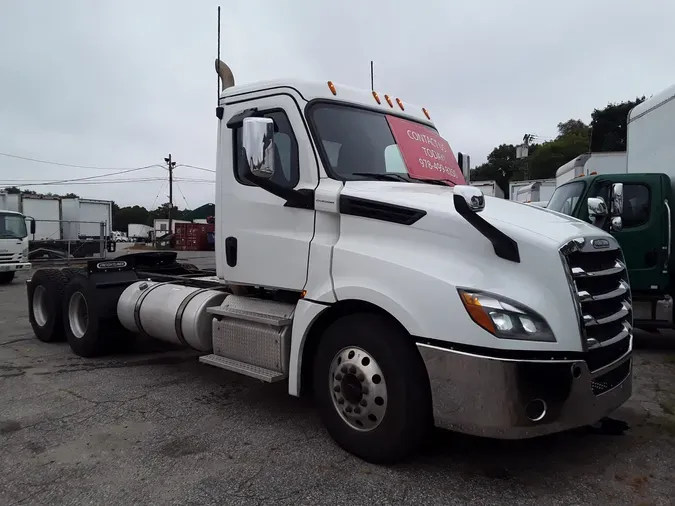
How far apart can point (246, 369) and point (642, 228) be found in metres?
6.15

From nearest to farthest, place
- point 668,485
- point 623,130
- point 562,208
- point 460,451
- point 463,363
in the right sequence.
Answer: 1. point 463,363
2. point 668,485
3. point 460,451
4. point 562,208
5. point 623,130

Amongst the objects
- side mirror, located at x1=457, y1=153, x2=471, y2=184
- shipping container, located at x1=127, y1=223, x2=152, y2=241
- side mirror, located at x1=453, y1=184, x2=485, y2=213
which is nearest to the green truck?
side mirror, located at x1=457, y1=153, x2=471, y2=184

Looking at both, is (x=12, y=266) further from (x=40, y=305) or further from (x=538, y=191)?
(x=538, y=191)

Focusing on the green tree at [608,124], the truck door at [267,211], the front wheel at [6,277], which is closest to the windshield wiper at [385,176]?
the truck door at [267,211]

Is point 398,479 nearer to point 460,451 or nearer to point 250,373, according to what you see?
point 460,451

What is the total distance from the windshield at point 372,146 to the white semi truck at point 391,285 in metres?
0.01

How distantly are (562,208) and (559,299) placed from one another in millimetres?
5742

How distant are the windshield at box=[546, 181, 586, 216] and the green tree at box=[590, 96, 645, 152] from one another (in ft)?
139

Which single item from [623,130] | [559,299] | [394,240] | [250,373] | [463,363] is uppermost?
[623,130]

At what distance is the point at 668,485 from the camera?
3387mm

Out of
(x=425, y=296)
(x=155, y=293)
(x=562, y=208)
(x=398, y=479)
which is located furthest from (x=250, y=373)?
(x=562, y=208)

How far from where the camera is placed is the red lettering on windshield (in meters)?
4.48

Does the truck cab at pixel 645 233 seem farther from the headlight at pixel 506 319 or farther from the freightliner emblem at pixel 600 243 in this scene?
the headlight at pixel 506 319

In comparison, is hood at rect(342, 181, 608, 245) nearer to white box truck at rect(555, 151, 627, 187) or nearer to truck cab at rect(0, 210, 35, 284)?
white box truck at rect(555, 151, 627, 187)
